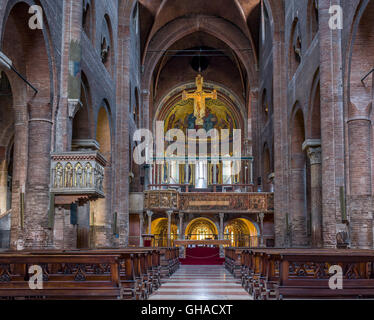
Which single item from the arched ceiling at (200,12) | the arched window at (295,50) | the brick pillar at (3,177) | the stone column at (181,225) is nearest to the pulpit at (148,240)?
the stone column at (181,225)

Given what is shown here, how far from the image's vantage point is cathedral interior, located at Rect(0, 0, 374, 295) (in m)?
12.2

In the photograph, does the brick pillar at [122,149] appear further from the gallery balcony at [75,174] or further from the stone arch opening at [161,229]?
the gallery balcony at [75,174]

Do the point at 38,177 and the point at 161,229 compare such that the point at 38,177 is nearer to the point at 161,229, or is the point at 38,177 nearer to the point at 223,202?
the point at 223,202

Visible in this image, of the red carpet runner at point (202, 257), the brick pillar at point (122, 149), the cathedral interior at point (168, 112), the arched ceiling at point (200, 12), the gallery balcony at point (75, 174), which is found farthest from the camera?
the arched ceiling at point (200, 12)

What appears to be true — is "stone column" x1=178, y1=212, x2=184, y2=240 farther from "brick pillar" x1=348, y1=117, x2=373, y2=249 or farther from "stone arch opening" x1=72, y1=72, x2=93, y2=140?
"brick pillar" x1=348, y1=117, x2=373, y2=249

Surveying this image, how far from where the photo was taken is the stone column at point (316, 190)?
17.3m

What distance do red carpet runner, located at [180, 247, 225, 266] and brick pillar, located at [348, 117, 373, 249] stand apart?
30.2 feet

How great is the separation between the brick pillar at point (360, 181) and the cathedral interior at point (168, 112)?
37 millimetres

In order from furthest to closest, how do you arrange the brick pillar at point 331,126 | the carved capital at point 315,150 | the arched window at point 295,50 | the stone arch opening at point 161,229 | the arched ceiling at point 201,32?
the arched ceiling at point 201,32, the stone arch opening at point 161,229, the arched window at point 295,50, the carved capital at point 315,150, the brick pillar at point 331,126

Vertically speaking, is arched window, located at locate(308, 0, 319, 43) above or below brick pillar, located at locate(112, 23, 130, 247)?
above

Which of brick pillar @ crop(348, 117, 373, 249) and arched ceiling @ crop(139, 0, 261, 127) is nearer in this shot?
brick pillar @ crop(348, 117, 373, 249)

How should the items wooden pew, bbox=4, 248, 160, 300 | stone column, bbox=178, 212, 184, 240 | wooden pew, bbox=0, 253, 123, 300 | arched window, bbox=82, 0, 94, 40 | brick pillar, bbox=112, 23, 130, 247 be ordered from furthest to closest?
stone column, bbox=178, 212, 184, 240 → brick pillar, bbox=112, 23, 130, 247 → arched window, bbox=82, 0, 94, 40 → wooden pew, bbox=4, 248, 160, 300 → wooden pew, bbox=0, 253, 123, 300

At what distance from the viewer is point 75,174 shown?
11.5 metres

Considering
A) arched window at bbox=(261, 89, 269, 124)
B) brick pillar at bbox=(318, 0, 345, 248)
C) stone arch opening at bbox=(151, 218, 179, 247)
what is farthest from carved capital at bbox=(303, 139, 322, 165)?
stone arch opening at bbox=(151, 218, 179, 247)
